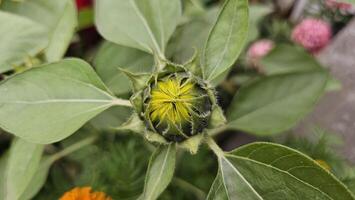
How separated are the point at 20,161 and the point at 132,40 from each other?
0.61 ft

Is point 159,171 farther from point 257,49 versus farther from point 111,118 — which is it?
point 257,49

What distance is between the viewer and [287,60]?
83 cm

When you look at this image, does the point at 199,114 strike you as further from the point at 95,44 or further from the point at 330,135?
the point at 95,44

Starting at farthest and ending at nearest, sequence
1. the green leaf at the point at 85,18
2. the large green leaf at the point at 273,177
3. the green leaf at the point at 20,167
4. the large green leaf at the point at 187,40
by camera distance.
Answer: the green leaf at the point at 85,18 → the large green leaf at the point at 187,40 → the green leaf at the point at 20,167 → the large green leaf at the point at 273,177

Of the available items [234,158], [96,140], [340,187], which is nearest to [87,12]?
[96,140]

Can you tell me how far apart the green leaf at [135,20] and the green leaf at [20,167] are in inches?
6.1

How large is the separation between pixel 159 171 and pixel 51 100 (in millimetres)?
139

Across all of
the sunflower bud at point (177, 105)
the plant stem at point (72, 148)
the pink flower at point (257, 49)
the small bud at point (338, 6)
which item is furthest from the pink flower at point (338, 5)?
the sunflower bud at point (177, 105)

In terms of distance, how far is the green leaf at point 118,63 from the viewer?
693 mm

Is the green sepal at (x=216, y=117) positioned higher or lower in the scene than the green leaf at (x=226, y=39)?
lower

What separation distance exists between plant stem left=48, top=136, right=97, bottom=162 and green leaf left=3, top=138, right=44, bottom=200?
126 mm

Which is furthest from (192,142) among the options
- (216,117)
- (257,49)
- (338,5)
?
(338,5)

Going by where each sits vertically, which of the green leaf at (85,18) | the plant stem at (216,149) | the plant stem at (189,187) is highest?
the plant stem at (216,149)

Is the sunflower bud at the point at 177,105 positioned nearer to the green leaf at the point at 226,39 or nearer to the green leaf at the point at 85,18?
the green leaf at the point at 226,39
